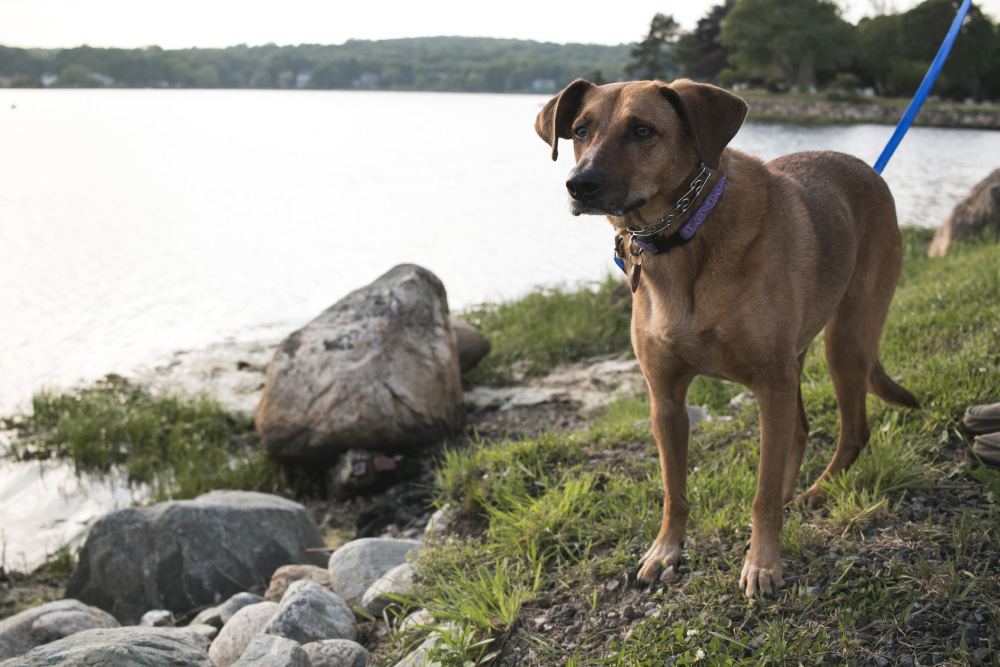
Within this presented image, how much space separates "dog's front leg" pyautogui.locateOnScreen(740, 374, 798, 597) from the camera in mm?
2828

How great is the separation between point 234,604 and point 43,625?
3.27 ft

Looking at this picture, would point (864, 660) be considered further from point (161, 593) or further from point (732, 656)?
point (161, 593)

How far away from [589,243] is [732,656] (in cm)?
1263

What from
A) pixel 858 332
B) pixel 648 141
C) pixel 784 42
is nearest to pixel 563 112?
pixel 648 141

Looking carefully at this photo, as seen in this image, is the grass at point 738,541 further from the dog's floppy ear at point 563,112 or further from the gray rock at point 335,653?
the dog's floppy ear at point 563,112

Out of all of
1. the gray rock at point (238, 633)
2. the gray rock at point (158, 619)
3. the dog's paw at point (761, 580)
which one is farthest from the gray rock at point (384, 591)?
the dog's paw at point (761, 580)

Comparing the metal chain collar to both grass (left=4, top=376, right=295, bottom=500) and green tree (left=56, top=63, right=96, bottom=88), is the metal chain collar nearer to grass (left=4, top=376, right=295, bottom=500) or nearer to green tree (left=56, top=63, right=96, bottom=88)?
grass (left=4, top=376, right=295, bottom=500)

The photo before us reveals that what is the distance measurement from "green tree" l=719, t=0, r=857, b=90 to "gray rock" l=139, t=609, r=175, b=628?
224ft

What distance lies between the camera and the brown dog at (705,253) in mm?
2727

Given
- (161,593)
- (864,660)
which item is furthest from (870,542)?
(161,593)

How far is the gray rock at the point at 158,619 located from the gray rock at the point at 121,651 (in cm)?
100

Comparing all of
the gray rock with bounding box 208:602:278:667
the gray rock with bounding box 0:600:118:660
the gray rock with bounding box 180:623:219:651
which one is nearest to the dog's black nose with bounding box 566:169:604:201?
the gray rock with bounding box 208:602:278:667

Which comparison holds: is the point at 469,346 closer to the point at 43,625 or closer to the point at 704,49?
the point at 43,625

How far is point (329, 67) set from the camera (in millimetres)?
113938
